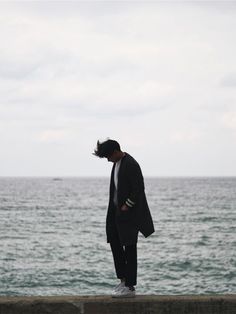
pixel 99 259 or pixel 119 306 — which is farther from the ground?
pixel 119 306

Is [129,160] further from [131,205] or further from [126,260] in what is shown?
[126,260]

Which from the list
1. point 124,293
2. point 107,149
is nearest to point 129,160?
point 107,149

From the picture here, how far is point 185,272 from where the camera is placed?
23.4 meters

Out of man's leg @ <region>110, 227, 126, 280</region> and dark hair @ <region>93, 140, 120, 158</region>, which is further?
man's leg @ <region>110, 227, 126, 280</region>

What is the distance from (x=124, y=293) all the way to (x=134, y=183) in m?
1.11

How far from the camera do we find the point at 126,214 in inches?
213

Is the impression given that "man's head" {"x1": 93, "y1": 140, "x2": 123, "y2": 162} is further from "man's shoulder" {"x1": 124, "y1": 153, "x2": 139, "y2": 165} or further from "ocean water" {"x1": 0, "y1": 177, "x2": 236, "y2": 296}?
"ocean water" {"x1": 0, "y1": 177, "x2": 236, "y2": 296}

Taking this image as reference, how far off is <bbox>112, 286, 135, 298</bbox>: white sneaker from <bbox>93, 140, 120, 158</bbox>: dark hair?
135cm

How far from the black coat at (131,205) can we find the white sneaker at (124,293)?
0.49m

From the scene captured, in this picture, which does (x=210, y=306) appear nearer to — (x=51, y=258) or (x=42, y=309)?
(x=42, y=309)

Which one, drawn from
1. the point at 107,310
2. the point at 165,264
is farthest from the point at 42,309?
the point at 165,264

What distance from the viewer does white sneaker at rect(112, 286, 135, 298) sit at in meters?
5.40

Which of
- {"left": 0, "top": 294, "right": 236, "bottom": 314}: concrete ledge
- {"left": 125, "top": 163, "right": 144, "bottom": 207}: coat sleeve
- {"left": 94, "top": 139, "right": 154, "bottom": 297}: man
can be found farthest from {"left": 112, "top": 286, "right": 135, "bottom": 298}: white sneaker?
{"left": 125, "top": 163, "right": 144, "bottom": 207}: coat sleeve

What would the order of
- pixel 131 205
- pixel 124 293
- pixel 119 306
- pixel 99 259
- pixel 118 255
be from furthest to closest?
1. pixel 99 259
2. pixel 118 255
3. pixel 124 293
4. pixel 131 205
5. pixel 119 306
